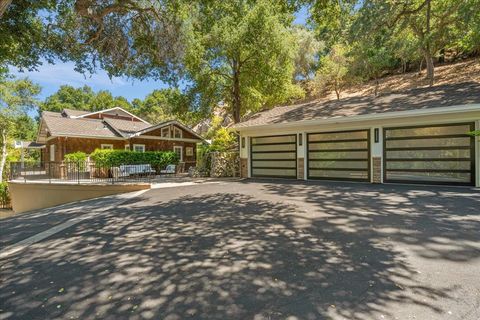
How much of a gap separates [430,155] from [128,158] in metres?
15.0

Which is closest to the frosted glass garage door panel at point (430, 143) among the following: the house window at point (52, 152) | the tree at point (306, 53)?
the house window at point (52, 152)

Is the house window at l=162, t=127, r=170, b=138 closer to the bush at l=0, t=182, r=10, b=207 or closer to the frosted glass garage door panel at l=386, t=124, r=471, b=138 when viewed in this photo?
the bush at l=0, t=182, r=10, b=207

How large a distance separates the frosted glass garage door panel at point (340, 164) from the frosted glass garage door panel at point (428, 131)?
1.47m

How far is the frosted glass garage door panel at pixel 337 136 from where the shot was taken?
36.1 ft

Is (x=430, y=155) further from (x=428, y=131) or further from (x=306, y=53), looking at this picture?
(x=306, y=53)

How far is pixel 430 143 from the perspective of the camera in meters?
9.61

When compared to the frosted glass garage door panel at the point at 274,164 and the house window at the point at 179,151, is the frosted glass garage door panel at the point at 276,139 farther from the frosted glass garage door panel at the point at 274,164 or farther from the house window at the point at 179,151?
the house window at the point at 179,151

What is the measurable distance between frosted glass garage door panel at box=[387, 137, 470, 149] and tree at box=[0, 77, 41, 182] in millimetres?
27261

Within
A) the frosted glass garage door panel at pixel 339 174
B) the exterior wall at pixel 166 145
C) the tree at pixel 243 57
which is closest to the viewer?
the frosted glass garage door panel at pixel 339 174

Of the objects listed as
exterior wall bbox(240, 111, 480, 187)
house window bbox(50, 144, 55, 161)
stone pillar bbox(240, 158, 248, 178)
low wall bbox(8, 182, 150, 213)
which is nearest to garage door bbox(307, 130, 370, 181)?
exterior wall bbox(240, 111, 480, 187)

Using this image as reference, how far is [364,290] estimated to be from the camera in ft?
9.11

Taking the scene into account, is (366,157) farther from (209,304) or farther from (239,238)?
(209,304)

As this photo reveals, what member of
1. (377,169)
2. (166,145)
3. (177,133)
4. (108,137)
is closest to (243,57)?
(177,133)

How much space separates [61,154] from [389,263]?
1981cm
